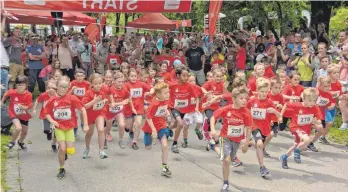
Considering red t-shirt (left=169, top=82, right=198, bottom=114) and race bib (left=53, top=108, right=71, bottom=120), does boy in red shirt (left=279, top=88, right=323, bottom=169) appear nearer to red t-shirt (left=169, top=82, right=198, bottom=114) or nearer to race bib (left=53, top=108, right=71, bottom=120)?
red t-shirt (left=169, top=82, right=198, bottom=114)

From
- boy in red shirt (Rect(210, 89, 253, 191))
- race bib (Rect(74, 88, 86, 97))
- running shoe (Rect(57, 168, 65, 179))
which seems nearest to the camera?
boy in red shirt (Rect(210, 89, 253, 191))

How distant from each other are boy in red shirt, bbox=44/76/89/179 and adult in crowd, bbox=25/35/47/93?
7579 mm

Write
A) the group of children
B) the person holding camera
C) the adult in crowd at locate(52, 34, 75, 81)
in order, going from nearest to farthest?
the group of children
the person holding camera
the adult in crowd at locate(52, 34, 75, 81)

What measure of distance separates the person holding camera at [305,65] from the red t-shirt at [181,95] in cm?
358

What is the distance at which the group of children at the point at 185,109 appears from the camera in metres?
6.61

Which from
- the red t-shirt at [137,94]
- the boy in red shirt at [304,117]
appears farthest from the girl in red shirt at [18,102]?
the boy in red shirt at [304,117]

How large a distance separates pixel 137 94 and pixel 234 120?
10.1 feet

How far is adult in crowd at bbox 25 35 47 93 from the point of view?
1426cm

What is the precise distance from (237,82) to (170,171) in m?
1.78

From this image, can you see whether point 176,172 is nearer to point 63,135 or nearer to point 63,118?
point 63,135

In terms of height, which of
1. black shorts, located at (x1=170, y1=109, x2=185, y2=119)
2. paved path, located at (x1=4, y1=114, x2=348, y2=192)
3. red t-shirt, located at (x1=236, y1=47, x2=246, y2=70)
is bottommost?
paved path, located at (x1=4, y1=114, x2=348, y2=192)

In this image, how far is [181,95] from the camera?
8.66 meters

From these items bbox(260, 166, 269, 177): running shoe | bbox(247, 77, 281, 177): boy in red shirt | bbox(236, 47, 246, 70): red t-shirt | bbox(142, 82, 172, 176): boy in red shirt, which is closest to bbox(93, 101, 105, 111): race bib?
bbox(142, 82, 172, 176): boy in red shirt

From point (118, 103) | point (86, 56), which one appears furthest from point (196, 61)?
point (118, 103)
